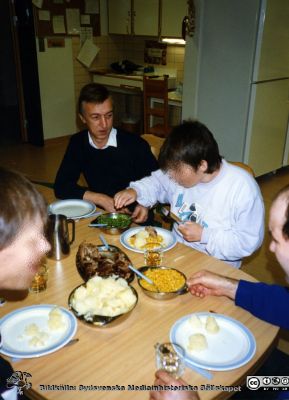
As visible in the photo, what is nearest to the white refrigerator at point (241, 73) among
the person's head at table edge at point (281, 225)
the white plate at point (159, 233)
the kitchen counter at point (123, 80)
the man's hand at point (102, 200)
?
the kitchen counter at point (123, 80)

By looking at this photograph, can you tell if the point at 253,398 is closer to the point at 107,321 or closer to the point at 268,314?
the point at 268,314

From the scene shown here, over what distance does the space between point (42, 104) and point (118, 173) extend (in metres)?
3.49

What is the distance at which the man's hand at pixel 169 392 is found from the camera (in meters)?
0.94

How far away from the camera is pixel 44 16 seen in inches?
199

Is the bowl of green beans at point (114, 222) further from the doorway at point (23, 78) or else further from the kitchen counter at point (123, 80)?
the doorway at point (23, 78)

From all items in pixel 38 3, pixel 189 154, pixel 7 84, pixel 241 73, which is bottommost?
pixel 7 84

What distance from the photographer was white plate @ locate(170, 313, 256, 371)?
105 cm

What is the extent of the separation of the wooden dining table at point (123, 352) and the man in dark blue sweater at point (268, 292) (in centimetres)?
3

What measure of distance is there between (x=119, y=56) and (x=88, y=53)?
63cm

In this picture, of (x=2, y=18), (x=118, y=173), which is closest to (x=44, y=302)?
(x=118, y=173)

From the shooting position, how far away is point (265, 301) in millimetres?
1243

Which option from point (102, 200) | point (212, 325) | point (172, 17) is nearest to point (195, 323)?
point (212, 325)

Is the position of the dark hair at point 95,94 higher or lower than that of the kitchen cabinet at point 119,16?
lower

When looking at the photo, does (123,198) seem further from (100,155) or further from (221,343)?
(221,343)
